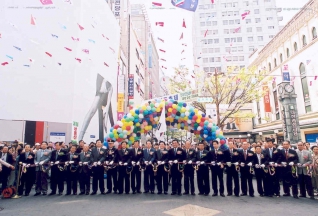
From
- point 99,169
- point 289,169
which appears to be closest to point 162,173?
point 99,169

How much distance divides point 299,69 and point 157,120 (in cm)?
1397

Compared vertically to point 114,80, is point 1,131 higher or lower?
lower

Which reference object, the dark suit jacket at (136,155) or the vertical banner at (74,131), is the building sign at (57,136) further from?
the dark suit jacket at (136,155)

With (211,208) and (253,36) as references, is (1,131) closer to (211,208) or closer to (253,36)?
(211,208)

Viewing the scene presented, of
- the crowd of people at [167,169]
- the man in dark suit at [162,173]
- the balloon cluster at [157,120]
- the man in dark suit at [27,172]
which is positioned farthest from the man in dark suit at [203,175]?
the man in dark suit at [27,172]

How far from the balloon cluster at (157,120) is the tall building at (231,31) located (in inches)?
1640

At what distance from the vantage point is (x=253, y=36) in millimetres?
51656

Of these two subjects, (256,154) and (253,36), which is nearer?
(256,154)

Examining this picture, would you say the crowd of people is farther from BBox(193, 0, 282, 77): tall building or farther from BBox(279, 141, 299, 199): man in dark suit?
BBox(193, 0, 282, 77): tall building

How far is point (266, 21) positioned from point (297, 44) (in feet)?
124

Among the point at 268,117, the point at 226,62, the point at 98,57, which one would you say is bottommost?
the point at 268,117

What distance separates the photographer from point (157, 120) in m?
10.6

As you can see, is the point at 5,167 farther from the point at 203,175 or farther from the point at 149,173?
the point at 203,175

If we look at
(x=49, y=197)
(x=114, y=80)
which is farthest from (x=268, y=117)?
(x=49, y=197)
